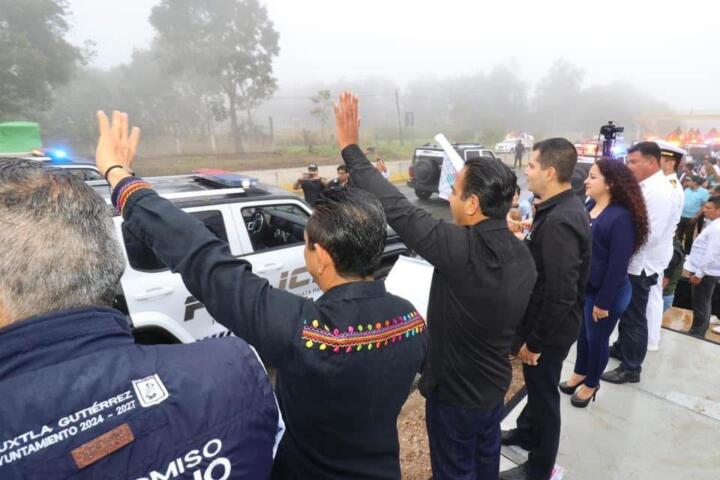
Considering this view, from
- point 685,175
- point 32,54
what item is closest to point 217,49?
point 32,54

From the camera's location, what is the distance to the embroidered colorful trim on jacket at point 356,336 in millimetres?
1108

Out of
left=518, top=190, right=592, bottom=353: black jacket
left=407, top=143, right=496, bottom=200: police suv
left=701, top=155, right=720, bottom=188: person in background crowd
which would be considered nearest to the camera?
left=518, top=190, right=592, bottom=353: black jacket

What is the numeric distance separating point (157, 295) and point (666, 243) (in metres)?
4.01

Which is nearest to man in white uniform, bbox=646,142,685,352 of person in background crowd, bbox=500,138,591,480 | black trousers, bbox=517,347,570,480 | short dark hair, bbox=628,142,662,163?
short dark hair, bbox=628,142,662,163

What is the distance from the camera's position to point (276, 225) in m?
4.43

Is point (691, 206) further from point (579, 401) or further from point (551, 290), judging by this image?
point (551, 290)

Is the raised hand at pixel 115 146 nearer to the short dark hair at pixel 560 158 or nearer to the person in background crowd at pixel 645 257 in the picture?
the short dark hair at pixel 560 158

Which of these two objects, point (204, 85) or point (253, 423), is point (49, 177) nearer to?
point (253, 423)

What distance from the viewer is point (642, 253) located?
3.29 meters

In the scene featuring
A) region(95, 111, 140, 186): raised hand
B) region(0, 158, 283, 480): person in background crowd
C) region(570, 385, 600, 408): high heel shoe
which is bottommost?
region(570, 385, 600, 408): high heel shoe

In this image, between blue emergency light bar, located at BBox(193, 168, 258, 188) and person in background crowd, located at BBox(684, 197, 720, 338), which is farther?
person in background crowd, located at BBox(684, 197, 720, 338)

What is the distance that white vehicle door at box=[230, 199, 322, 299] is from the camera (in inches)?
145

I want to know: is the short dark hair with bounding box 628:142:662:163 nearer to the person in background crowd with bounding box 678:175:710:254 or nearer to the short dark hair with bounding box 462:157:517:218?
the short dark hair with bounding box 462:157:517:218

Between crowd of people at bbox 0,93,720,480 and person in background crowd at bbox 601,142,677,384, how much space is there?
4.63 ft
